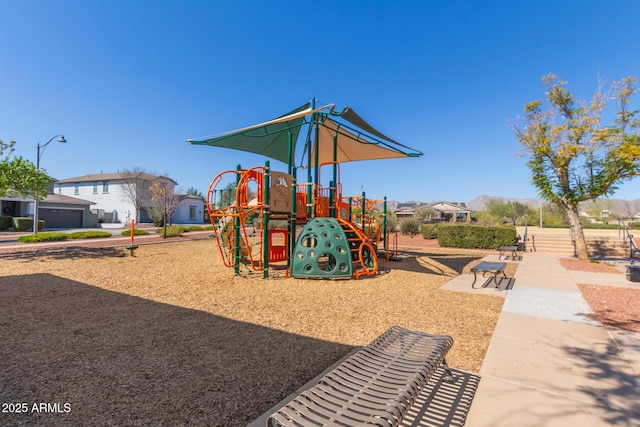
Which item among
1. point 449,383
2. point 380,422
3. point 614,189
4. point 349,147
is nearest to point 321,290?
point 449,383

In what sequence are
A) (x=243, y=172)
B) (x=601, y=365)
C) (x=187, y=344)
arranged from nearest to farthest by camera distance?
(x=601, y=365), (x=187, y=344), (x=243, y=172)

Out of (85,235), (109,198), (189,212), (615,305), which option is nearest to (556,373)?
(615,305)

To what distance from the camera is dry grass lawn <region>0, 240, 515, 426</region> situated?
279cm

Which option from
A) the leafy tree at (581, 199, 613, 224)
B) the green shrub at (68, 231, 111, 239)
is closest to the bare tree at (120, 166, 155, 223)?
the green shrub at (68, 231, 111, 239)

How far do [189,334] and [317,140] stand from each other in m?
7.22

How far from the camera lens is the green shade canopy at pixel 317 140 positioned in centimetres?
967

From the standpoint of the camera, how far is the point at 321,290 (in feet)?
24.5

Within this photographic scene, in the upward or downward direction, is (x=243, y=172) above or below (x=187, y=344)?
above

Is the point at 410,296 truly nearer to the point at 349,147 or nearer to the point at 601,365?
the point at 601,365

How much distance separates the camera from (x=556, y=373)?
327cm

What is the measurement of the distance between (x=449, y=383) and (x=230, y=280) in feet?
21.3

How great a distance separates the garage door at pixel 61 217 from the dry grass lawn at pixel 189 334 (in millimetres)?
28280

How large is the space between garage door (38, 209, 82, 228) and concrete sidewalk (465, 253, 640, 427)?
130 feet

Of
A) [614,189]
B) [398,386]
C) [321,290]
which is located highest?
[614,189]
